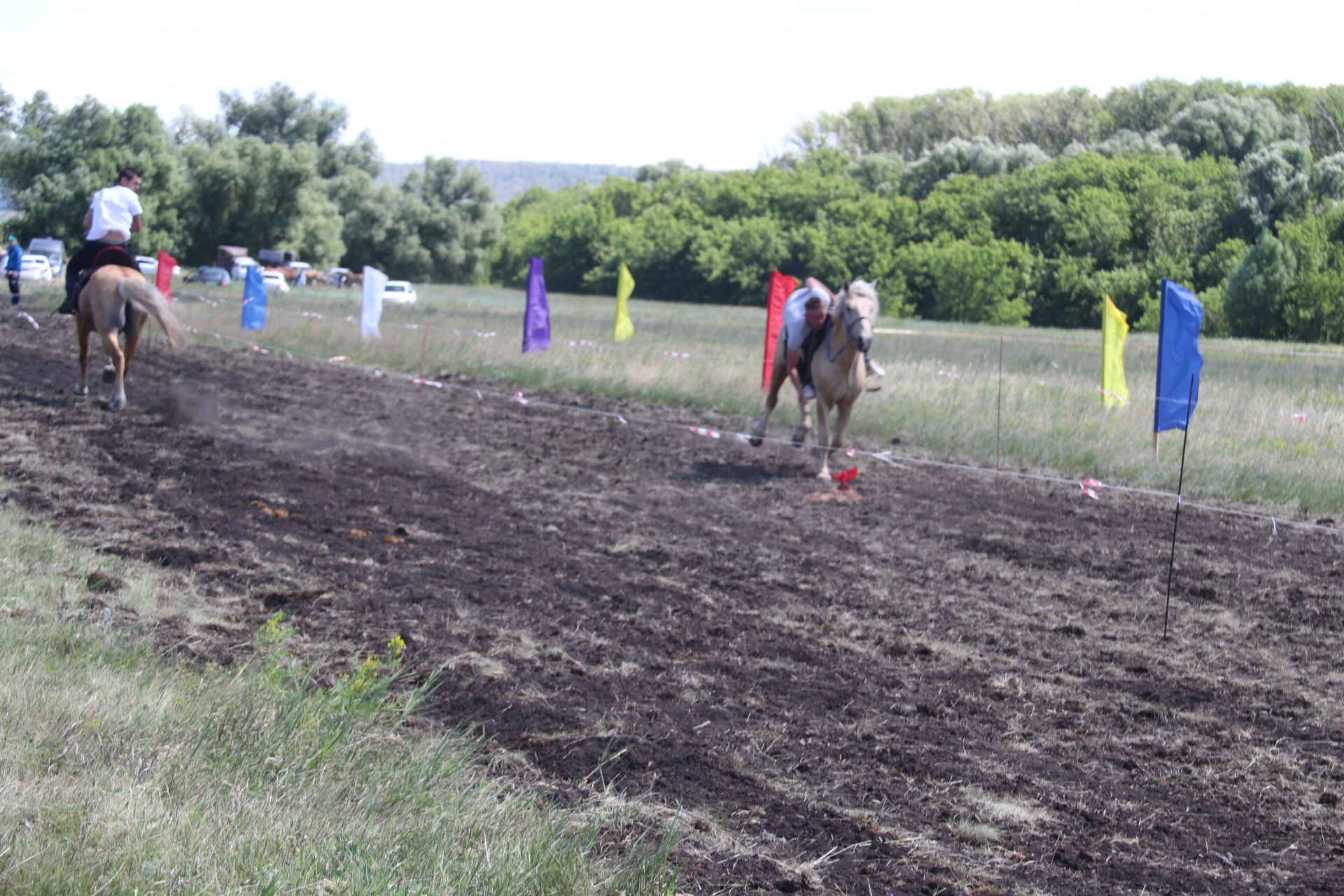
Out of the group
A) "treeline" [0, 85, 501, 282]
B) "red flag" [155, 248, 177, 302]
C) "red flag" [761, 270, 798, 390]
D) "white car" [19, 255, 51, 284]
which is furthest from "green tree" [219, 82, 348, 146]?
"red flag" [761, 270, 798, 390]

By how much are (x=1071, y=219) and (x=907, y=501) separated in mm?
47399

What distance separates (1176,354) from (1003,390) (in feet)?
18.9

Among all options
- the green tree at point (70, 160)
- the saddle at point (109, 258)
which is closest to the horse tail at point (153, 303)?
the saddle at point (109, 258)

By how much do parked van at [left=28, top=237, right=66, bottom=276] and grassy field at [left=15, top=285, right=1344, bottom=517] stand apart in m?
26.8

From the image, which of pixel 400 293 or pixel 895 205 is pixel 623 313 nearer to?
pixel 400 293

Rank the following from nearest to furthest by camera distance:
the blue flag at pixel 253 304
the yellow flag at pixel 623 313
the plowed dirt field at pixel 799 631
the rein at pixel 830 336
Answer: the plowed dirt field at pixel 799 631
the rein at pixel 830 336
the yellow flag at pixel 623 313
the blue flag at pixel 253 304

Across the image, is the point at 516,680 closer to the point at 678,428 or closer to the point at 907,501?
the point at 907,501

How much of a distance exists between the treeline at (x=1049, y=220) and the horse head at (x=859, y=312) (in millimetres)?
29169

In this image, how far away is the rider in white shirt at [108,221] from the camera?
1288 centimetres

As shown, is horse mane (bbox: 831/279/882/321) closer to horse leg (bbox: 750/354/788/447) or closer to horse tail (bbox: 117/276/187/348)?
horse leg (bbox: 750/354/788/447)

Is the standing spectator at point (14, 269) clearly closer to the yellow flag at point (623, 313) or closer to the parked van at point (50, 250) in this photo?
the yellow flag at point (623, 313)

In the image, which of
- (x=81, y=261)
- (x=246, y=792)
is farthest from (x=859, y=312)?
(x=246, y=792)

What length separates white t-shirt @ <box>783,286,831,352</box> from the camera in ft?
42.5

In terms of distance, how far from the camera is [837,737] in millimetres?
5652
